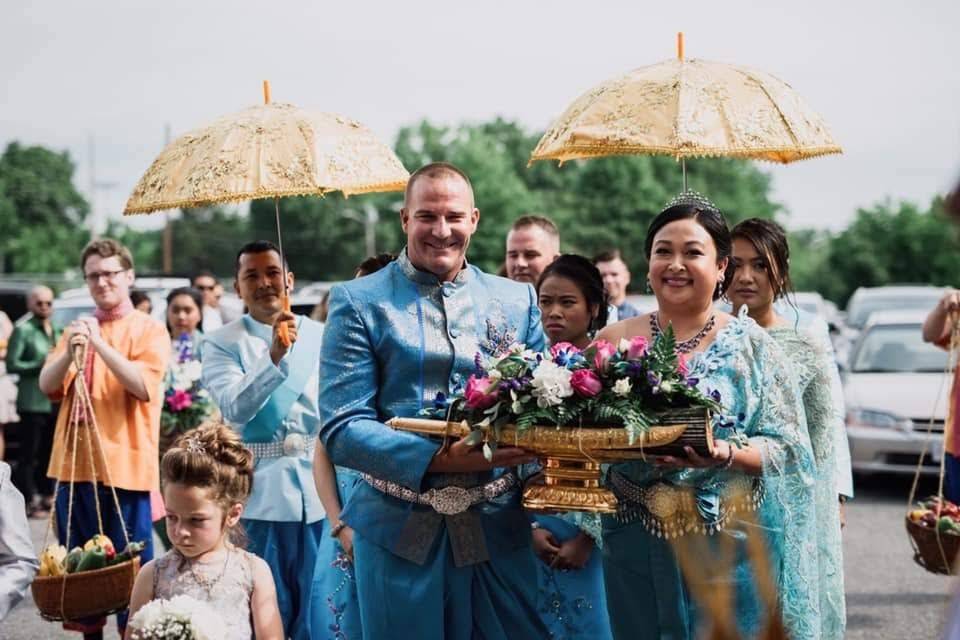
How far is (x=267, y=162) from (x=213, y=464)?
1.39 m

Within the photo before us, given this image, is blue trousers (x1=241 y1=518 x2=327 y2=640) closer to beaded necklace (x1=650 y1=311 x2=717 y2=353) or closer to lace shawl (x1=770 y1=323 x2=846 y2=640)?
beaded necklace (x1=650 y1=311 x2=717 y2=353)

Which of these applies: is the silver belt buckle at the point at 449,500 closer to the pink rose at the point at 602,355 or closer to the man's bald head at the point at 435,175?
the pink rose at the point at 602,355

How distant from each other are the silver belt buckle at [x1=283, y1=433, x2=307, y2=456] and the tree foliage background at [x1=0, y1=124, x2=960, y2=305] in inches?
1903

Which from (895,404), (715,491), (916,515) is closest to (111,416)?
(715,491)

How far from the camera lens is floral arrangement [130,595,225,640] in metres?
3.86

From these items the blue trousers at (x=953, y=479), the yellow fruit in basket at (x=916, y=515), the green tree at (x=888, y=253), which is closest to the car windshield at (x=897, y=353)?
the blue trousers at (x=953, y=479)

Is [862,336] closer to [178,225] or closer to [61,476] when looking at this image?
[61,476]

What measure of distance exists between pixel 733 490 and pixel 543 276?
5.49 ft

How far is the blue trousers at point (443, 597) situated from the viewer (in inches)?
149

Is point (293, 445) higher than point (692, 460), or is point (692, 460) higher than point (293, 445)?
point (692, 460)

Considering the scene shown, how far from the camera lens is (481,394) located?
138 inches

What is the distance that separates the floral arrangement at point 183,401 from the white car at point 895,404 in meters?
6.65

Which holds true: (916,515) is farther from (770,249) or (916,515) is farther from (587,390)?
(587,390)

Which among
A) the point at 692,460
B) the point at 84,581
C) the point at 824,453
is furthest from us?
the point at 84,581
